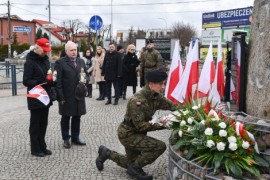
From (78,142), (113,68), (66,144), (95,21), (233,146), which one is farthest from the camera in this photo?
(95,21)

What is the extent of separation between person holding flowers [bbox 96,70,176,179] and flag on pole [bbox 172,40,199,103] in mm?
1598

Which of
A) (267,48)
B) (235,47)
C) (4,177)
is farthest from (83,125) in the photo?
(267,48)

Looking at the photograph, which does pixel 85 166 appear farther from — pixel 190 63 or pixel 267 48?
pixel 267 48

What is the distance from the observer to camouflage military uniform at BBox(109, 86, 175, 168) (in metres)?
4.75

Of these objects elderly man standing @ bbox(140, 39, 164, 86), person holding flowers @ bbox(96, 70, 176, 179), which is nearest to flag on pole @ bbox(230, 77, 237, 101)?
person holding flowers @ bbox(96, 70, 176, 179)

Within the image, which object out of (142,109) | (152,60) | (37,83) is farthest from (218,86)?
(152,60)

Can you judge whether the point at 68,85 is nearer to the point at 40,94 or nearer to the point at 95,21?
the point at 40,94

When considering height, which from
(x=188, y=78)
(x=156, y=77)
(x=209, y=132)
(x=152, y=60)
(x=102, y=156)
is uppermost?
(x=152, y=60)

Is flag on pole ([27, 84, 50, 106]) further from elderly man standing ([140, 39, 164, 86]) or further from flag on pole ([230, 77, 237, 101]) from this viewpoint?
elderly man standing ([140, 39, 164, 86])

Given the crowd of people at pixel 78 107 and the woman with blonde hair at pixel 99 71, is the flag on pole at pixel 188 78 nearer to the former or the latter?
the crowd of people at pixel 78 107

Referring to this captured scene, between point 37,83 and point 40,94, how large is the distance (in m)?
0.19

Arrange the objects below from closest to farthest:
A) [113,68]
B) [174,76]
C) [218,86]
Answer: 1. [218,86]
2. [174,76]
3. [113,68]

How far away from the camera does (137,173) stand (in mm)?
4945

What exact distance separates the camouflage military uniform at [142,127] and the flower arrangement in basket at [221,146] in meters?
0.68
